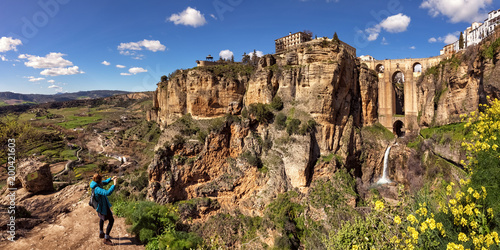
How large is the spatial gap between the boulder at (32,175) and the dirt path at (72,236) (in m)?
11.0

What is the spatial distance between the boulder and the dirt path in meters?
11.0

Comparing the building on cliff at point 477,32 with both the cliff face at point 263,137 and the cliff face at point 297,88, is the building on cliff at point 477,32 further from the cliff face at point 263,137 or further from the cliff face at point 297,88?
the cliff face at point 263,137

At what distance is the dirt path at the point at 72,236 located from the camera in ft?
22.9

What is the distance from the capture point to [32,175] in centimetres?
1647

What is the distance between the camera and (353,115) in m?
28.0

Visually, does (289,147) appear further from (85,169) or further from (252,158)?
(85,169)

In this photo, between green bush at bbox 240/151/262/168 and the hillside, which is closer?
the hillside

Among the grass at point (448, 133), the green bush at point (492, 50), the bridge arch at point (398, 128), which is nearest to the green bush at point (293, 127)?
the grass at point (448, 133)

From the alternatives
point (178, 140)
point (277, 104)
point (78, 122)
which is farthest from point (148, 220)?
point (78, 122)

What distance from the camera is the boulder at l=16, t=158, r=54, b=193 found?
643 inches

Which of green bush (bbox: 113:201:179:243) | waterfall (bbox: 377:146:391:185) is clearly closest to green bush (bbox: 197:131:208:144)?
green bush (bbox: 113:201:179:243)

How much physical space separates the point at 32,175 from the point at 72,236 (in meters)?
13.4

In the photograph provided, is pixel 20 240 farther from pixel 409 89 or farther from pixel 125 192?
pixel 409 89

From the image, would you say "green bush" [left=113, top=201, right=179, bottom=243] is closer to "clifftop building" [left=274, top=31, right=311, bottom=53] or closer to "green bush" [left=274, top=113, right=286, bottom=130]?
"green bush" [left=274, top=113, right=286, bottom=130]
